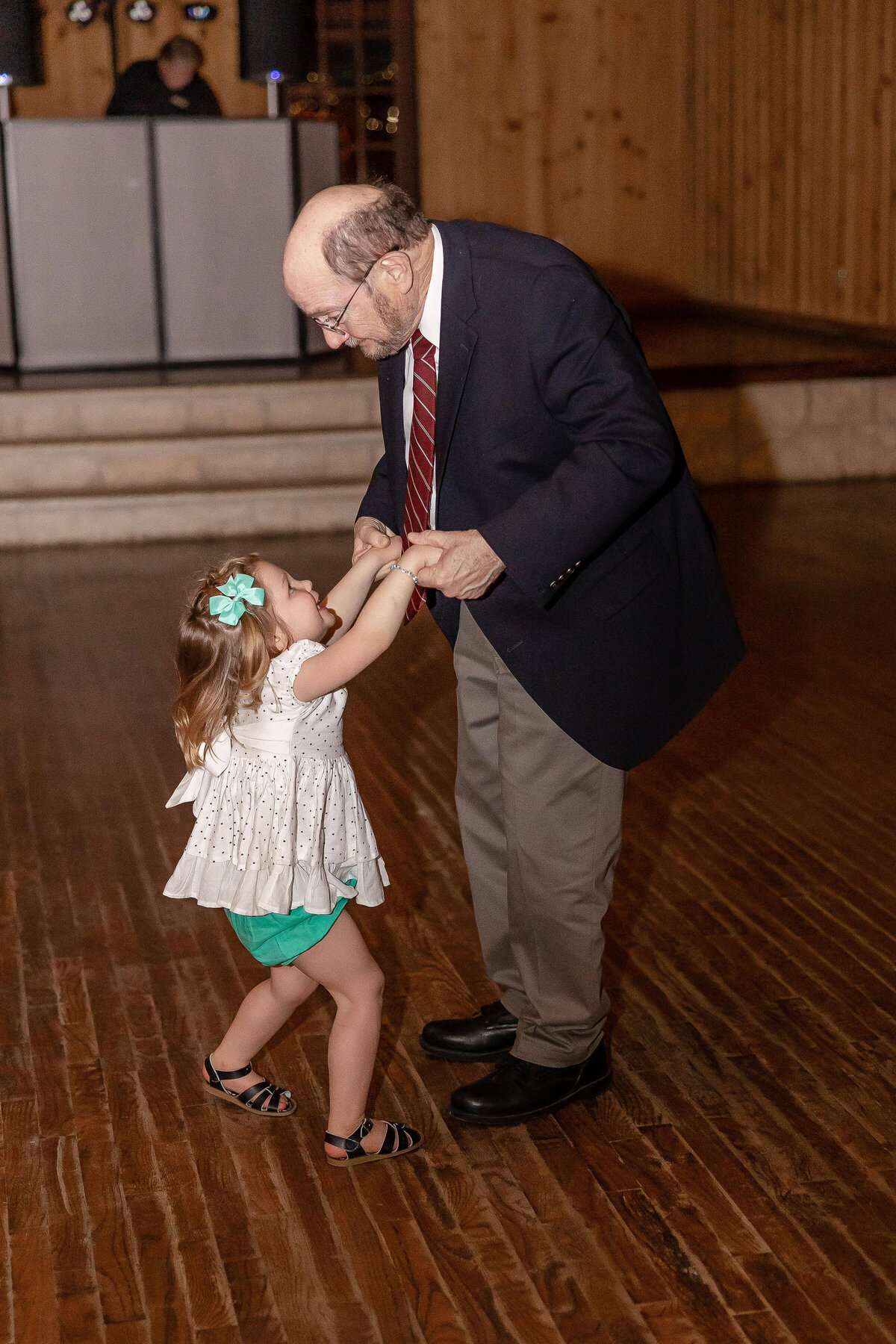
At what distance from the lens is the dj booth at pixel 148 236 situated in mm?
8062

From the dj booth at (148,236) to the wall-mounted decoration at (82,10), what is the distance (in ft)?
7.53

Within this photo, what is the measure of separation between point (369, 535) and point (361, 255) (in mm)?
474

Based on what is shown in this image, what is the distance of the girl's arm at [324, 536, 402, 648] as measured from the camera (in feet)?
7.38

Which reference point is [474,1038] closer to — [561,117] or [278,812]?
[278,812]

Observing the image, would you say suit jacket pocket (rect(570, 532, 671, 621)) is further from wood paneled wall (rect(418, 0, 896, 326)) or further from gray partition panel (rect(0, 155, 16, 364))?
wood paneled wall (rect(418, 0, 896, 326))

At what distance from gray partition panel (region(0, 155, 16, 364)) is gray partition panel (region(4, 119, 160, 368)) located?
44 millimetres

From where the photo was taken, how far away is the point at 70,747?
4344 mm

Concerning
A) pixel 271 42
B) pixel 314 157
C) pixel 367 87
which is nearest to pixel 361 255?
pixel 314 157

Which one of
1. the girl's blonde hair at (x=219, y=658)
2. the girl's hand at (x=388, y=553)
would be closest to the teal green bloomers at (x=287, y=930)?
the girl's blonde hair at (x=219, y=658)

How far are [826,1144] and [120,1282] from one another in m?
1.06

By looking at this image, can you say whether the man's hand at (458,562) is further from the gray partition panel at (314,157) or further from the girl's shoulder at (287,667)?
the gray partition panel at (314,157)

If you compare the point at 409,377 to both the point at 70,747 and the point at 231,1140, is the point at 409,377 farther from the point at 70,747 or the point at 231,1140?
the point at 70,747

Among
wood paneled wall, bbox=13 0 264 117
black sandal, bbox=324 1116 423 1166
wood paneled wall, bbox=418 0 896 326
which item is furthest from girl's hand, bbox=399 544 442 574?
wood paneled wall, bbox=13 0 264 117

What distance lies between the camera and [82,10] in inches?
389
